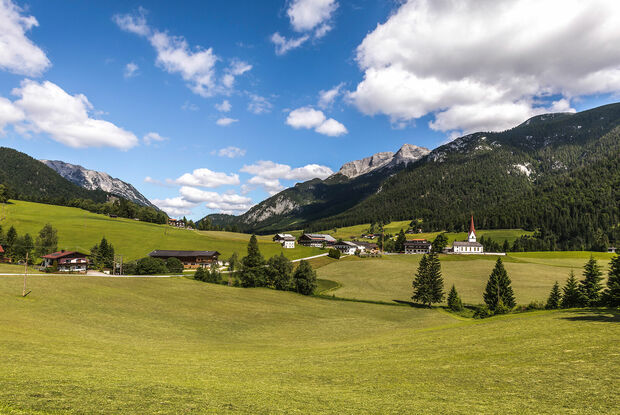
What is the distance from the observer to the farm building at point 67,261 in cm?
9600

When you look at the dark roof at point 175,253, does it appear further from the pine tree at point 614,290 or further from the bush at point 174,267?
the pine tree at point 614,290

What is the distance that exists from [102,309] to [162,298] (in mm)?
13947

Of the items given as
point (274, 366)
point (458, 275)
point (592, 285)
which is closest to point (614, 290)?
point (592, 285)

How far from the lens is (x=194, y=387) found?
1634 centimetres

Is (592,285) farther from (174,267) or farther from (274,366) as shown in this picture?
(174,267)

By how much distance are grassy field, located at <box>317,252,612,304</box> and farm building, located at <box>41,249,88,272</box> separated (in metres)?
78.4

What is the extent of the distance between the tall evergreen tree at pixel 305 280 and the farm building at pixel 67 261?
71608 mm

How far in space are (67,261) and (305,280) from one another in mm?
77310

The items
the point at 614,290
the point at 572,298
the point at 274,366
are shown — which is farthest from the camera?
the point at 572,298

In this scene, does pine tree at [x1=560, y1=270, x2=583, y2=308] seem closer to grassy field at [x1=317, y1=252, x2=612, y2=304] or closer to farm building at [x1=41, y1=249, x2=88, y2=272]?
grassy field at [x1=317, y1=252, x2=612, y2=304]

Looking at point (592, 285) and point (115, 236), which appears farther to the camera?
point (115, 236)

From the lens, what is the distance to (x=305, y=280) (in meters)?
82.3

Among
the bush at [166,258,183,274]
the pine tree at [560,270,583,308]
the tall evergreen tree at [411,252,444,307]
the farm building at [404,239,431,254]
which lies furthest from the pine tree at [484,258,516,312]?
the farm building at [404,239,431,254]

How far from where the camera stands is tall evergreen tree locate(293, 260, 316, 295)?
81938 millimetres
